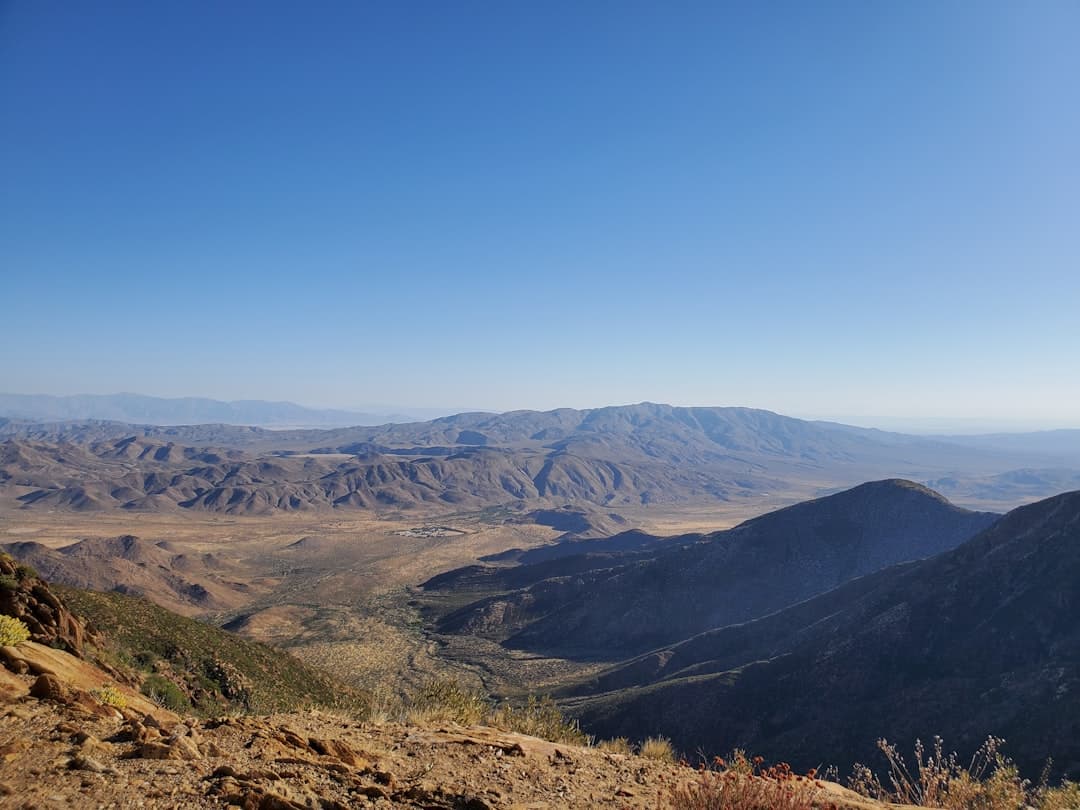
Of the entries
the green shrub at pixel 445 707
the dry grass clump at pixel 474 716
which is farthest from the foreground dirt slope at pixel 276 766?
the dry grass clump at pixel 474 716

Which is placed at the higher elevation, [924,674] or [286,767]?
[286,767]

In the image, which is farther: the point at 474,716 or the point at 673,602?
the point at 673,602

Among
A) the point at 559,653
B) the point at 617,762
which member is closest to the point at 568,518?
the point at 559,653

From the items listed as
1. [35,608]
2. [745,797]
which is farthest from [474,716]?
[35,608]

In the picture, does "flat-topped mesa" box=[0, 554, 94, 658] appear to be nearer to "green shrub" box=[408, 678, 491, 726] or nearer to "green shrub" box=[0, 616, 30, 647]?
"green shrub" box=[0, 616, 30, 647]

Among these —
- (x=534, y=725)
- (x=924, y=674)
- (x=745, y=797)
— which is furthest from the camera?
(x=924, y=674)

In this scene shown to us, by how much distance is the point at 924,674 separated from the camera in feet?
91.0

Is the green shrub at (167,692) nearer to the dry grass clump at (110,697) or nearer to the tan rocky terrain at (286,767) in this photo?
the dry grass clump at (110,697)

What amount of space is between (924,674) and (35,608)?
106 ft

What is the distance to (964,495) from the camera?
7466 inches

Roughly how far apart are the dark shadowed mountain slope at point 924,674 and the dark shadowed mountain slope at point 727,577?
17.3m

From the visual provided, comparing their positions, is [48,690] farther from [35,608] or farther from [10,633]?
[35,608]

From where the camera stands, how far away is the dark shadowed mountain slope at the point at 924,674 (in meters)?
22.3

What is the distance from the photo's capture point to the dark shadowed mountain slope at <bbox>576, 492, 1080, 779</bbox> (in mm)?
22297
